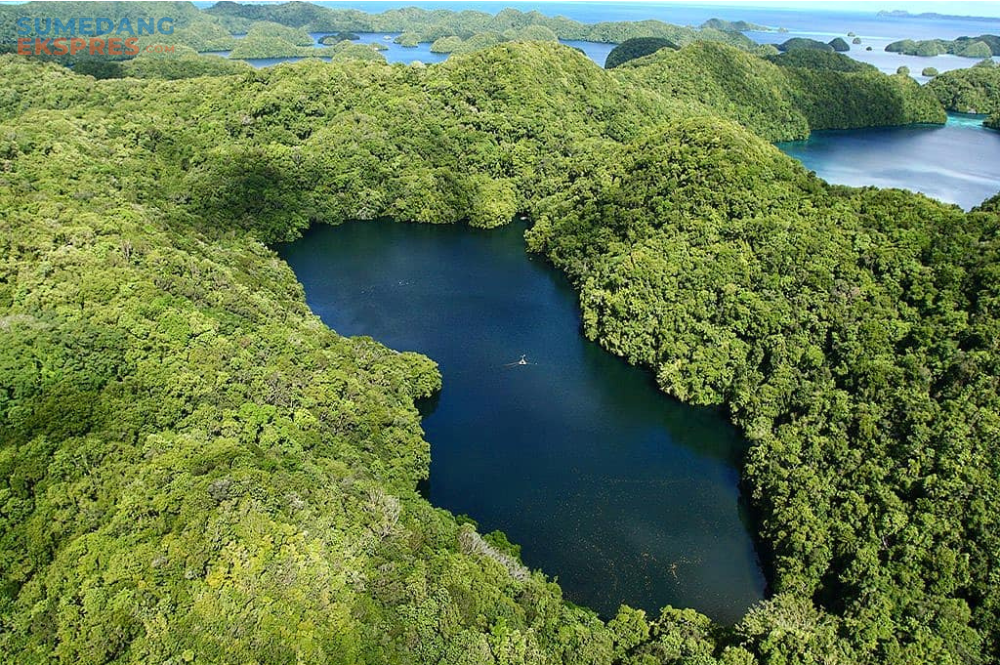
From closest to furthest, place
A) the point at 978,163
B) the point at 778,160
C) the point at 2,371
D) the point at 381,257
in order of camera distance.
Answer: the point at 2,371 → the point at 778,160 → the point at 381,257 → the point at 978,163

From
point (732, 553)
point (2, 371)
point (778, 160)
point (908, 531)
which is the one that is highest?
point (778, 160)

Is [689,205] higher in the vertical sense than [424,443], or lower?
higher

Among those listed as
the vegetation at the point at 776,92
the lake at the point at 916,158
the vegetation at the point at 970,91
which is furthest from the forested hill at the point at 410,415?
the vegetation at the point at 970,91

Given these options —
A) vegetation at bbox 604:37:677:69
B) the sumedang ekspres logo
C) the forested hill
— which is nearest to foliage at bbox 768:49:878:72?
vegetation at bbox 604:37:677:69

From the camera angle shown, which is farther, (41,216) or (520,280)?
(520,280)

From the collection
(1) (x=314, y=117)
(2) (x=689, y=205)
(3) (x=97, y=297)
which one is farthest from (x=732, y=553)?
(1) (x=314, y=117)

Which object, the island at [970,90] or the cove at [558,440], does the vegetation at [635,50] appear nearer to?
the island at [970,90]

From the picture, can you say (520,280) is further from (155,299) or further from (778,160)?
(155,299)
